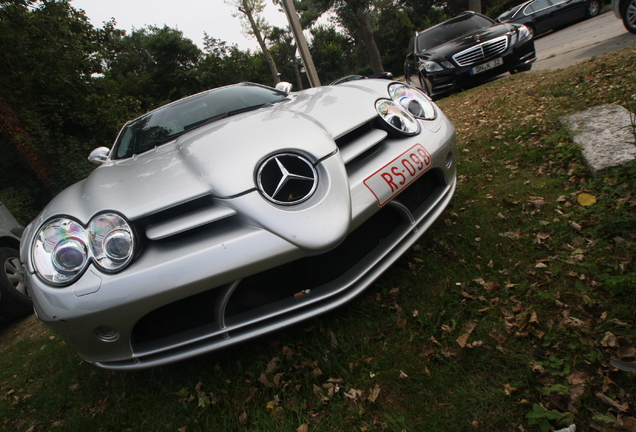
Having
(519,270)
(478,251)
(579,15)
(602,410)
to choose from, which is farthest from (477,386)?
(579,15)

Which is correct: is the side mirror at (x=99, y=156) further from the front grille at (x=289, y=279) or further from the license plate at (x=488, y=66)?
the license plate at (x=488, y=66)

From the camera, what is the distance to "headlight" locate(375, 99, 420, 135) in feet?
6.47

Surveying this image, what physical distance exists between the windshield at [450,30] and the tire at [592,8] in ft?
23.0

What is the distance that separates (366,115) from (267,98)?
3.84 ft

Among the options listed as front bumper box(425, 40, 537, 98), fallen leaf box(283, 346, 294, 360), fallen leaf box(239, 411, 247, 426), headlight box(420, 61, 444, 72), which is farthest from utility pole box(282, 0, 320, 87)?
fallen leaf box(239, 411, 247, 426)

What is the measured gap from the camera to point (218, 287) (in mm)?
1539

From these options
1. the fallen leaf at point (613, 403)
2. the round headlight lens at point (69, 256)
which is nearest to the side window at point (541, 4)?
the fallen leaf at point (613, 403)

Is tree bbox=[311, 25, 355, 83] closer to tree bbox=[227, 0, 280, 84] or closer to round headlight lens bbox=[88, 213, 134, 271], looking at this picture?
tree bbox=[227, 0, 280, 84]

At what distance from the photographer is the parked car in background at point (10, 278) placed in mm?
3242

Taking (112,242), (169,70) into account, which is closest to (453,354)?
(112,242)

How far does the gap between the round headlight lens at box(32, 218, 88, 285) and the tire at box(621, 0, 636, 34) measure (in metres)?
6.81

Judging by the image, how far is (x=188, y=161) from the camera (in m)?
1.81

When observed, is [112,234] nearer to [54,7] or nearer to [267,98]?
[267,98]

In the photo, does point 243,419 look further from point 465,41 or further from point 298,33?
point 298,33
